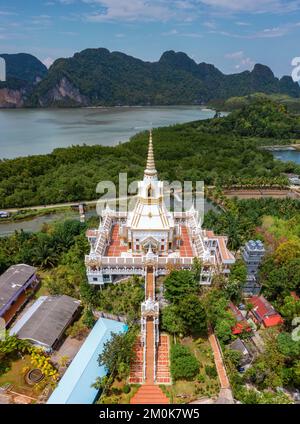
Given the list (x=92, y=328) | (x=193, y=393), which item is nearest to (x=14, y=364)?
(x=92, y=328)

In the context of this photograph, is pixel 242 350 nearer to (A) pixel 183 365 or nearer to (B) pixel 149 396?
(A) pixel 183 365

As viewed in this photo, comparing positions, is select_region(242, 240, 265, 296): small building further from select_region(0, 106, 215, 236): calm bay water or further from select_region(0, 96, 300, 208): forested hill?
select_region(0, 96, 300, 208): forested hill

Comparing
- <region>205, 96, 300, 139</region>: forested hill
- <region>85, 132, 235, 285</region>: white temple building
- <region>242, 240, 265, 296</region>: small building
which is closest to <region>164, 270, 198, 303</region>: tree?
<region>85, 132, 235, 285</region>: white temple building

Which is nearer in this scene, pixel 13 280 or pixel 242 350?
pixel 242 350

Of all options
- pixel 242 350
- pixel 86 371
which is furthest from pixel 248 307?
pixel 86 371

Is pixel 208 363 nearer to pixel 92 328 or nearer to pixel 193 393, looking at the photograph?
pixel 193 393

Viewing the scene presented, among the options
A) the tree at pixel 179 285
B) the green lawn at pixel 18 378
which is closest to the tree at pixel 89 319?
the green lawn at pixel 18 378
